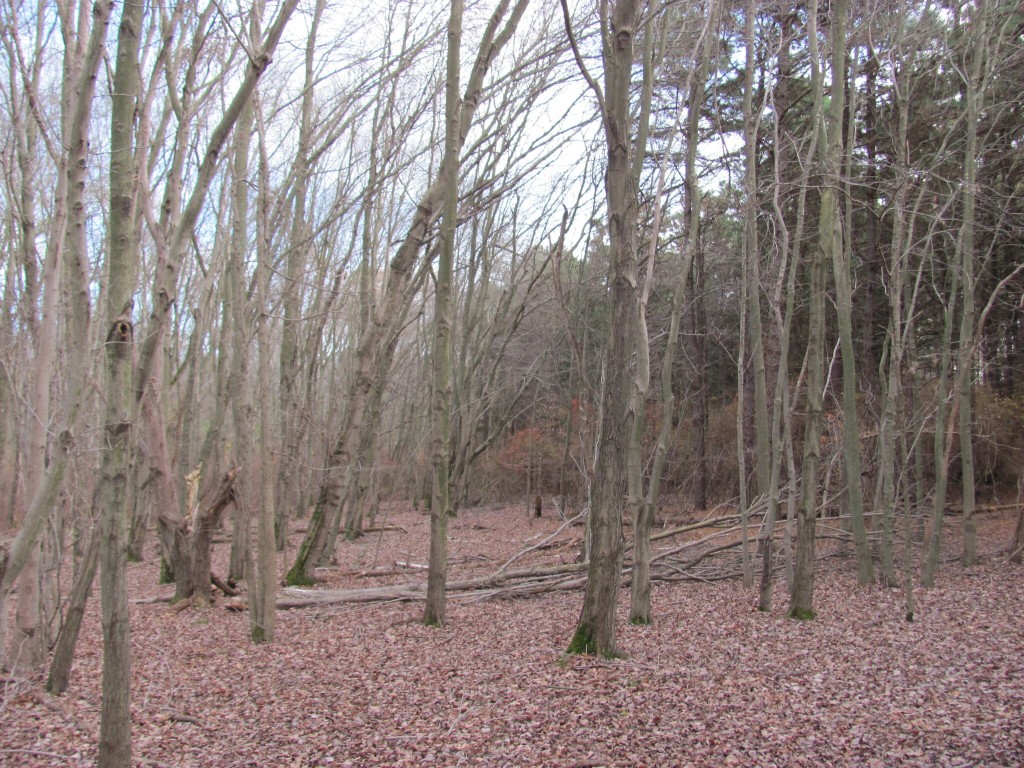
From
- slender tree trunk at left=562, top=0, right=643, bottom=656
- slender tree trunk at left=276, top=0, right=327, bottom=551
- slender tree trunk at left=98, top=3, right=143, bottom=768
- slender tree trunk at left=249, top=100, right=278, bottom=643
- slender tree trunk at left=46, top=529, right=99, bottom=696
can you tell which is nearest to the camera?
slender tree trunk at left=98, top=3, right=143, bottom=768

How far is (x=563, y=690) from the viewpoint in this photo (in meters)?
4.72

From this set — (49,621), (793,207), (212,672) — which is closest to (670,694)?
(212,672)

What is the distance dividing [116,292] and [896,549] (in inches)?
421

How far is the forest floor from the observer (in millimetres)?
3914

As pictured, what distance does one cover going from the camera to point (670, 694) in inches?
183

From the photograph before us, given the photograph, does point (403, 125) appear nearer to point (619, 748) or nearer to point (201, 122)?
point (201, 122)

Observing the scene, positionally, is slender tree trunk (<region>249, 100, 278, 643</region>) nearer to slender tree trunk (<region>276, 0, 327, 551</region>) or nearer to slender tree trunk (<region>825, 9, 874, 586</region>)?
slender tree trunk (<region>276, 0, 327, 551</region>)

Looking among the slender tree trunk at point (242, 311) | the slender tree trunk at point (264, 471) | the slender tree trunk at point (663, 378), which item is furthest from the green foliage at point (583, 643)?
the slender tree trunk at point (242, 311)

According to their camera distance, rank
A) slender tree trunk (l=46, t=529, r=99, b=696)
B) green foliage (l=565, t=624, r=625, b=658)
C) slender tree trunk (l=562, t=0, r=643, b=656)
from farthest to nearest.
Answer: green foliage (l=565, t=624, r=625, b=658) → slender tree trunk (l=562, t=0, r=643, b=656) → slender tree trunk (l=46, t=529, r=99, b=696)

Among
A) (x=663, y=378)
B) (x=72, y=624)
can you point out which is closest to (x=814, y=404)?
(x=663, y=378)

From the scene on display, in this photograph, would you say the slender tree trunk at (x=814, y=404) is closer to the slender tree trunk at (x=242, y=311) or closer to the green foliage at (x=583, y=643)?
the green foliage at (x=583, y=643)

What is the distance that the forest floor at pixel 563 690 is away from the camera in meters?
3.91

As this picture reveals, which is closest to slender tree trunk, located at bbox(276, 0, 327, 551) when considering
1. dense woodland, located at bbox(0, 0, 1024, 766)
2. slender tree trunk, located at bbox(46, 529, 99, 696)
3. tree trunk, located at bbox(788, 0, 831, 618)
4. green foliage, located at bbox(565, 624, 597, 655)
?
dense woodland, located at bbox(0, 0, 1024, 766)

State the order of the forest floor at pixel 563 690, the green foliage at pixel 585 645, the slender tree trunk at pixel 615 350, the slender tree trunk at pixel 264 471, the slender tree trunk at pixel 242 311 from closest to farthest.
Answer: the forest floor at pixel 563 690 → the slender tree trunk at pixel 615 350 → the green foliage at pixel 585 645 → the slender tree trunk at pixel 264 471 → the slender tree trunk at pixel 242 311
